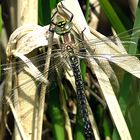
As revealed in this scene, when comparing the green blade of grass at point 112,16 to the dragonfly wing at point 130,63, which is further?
the green blade of grass at point 112,16

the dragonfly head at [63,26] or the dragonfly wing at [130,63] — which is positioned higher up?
the dragonfly head at [63,26]

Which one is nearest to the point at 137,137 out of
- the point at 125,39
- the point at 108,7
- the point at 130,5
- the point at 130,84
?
the point at 130,84

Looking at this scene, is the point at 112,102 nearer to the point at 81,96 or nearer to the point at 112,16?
the point at 81,96

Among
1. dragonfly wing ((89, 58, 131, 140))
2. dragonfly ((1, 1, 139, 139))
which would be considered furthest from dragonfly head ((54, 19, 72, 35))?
dragonfly wing ((89, 58, 131, 140))

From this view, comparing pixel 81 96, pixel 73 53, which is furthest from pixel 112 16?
pixel 81 96

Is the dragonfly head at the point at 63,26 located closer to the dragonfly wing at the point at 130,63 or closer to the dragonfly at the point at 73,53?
the dragonfly at the point at 73,53

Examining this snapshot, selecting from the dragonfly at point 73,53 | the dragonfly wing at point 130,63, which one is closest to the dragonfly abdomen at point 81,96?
the dragonfly at point 73,53

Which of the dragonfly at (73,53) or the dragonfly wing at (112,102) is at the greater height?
the dragonfly at (73,53)

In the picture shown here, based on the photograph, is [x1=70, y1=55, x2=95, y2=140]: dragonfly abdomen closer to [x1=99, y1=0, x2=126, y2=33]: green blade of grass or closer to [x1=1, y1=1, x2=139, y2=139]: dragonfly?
[x1=1, y1=1, x2=139, y2=139]: dragonfly

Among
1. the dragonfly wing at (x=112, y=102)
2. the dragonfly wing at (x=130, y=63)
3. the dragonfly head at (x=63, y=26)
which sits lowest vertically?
the dragonfly wing at (x=112, y=102)

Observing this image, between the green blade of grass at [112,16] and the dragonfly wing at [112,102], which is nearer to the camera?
the dragonfly wing at [112,102]
